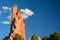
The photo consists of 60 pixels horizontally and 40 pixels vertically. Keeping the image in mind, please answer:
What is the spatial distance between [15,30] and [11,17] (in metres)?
10.3

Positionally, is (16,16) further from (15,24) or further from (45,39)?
(45,39)

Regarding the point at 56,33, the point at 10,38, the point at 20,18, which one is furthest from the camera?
the point at 20,18

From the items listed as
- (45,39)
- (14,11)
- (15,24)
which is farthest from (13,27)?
(45,39)

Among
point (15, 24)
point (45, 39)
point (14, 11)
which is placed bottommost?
point (45, 39)

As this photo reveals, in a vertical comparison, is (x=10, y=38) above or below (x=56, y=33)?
above

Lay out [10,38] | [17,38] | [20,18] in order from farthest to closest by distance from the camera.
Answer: [20,18]
[10,38]
[17,38]

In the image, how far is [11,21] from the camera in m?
142

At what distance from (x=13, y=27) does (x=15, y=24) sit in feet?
7.08

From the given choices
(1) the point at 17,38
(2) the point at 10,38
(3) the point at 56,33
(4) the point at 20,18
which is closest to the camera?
(3) the point at 56,33

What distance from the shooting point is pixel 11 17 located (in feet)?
472

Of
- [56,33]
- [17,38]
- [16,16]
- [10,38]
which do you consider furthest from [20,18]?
[56,33]

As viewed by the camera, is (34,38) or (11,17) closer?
(34,38)

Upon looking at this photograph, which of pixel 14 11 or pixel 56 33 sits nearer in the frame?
pixel 56 33

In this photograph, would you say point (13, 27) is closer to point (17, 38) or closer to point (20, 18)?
point (20, 18)
